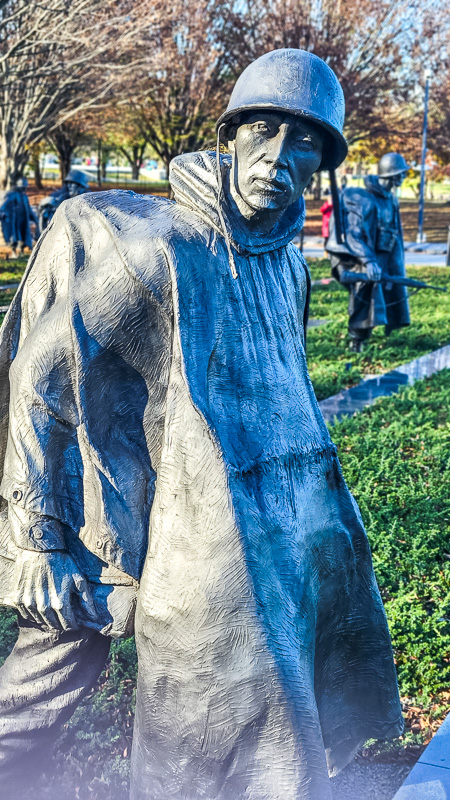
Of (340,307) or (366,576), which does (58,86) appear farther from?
(366,576)

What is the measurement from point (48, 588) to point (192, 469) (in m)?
0.47

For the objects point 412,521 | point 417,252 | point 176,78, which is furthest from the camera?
point 176,78

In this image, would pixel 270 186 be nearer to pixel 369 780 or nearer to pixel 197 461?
pixel 197 461

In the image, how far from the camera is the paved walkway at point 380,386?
8.64m

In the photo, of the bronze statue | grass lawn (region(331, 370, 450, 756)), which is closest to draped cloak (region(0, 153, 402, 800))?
the bronze statue

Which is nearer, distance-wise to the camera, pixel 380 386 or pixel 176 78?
pixel 380 386

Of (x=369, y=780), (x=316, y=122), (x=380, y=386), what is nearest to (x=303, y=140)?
(x=316, y=122)

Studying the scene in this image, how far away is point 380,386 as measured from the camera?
9.64m

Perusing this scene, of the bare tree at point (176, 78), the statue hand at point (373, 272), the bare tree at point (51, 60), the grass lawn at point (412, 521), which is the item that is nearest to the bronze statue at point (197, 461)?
the grass lawn at point (412, 521)

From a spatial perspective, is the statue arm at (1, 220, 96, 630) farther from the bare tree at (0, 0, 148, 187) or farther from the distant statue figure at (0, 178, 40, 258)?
the distant statue figure at (0, 178, 40, 258)

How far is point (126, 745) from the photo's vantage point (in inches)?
144

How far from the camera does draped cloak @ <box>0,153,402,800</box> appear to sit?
6.64 ft

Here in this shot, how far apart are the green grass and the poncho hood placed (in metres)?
6.83

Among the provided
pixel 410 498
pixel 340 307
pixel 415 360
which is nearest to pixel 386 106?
pixel 340 307
